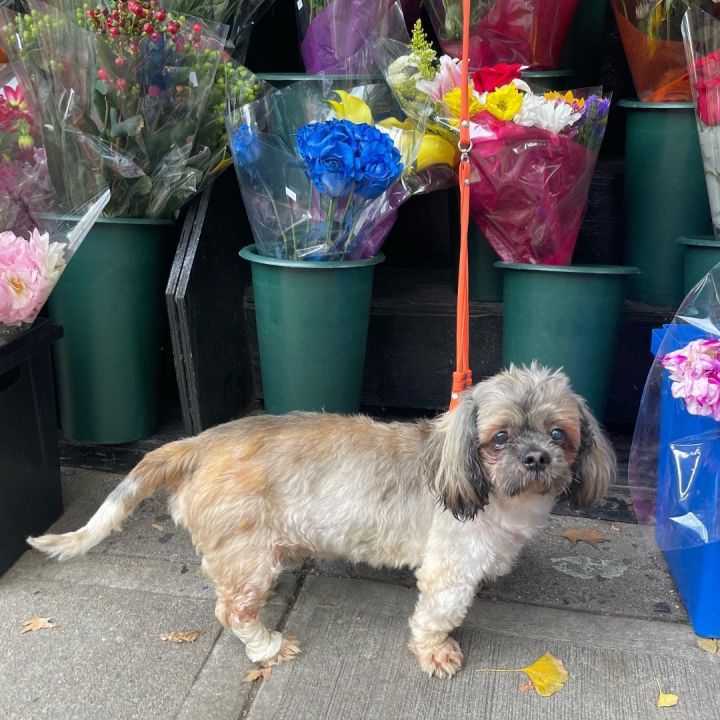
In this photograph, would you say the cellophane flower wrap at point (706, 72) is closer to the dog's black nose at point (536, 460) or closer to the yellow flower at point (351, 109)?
the yellow flower at point (351, 109)

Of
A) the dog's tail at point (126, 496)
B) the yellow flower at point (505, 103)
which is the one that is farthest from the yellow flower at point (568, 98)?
the dog's tail at point (126, 496)

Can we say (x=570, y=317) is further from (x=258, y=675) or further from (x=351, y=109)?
(x=258, y=675)

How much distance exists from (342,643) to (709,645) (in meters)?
1.32

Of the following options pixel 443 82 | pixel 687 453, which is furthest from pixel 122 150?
pixel 687 453

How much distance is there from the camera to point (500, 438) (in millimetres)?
2484

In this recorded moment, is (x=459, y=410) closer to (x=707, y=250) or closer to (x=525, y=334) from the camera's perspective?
(x=525, y=334)

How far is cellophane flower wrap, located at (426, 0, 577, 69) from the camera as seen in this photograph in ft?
12.8

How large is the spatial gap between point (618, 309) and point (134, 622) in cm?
239

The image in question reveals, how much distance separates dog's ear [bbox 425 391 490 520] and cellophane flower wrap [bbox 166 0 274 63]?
7.79 ft

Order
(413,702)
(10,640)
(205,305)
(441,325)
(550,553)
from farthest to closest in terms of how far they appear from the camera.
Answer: (441,325) → (205,305) → (550,553) → (10,640) → (413,702)

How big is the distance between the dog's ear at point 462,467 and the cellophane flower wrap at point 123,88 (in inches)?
74.7

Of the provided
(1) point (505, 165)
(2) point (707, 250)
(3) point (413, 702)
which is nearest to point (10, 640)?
(3) point (413, 702)

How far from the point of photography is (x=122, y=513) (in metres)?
2.72

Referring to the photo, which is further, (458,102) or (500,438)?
(458,102)
